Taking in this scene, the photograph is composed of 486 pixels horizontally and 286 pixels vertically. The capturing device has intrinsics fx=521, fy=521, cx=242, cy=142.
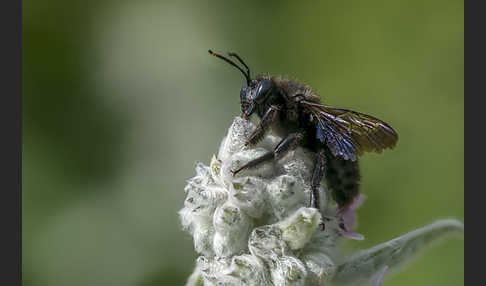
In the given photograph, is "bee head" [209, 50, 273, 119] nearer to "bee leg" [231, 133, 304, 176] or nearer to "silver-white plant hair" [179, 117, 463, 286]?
"silver-white plant hair" [179, 117, 463, 286]

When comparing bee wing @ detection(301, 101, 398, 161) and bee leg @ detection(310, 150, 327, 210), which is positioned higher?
bee wing @ detection(301, 101, 398, 161)

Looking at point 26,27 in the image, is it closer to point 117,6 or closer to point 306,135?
point 117,6

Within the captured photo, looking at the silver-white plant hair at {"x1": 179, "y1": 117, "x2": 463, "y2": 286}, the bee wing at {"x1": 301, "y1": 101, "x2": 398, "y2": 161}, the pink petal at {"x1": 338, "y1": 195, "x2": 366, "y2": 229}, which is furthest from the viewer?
the pink petal at {"x1": 338, "y1": 195, "x2": 366, "y2": 229}

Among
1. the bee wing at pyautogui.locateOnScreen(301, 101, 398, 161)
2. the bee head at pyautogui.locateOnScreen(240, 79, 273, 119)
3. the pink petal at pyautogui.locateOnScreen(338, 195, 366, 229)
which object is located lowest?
the pink petal at pyautogui.locateOnScreen(338, 195, 366, 229)

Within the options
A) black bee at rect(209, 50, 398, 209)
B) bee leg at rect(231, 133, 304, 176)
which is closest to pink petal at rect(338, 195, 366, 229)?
black bee at rect(209, 50, 398, 209)

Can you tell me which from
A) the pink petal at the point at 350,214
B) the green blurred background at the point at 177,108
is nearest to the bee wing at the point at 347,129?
the pink petal at the point at 350,214
